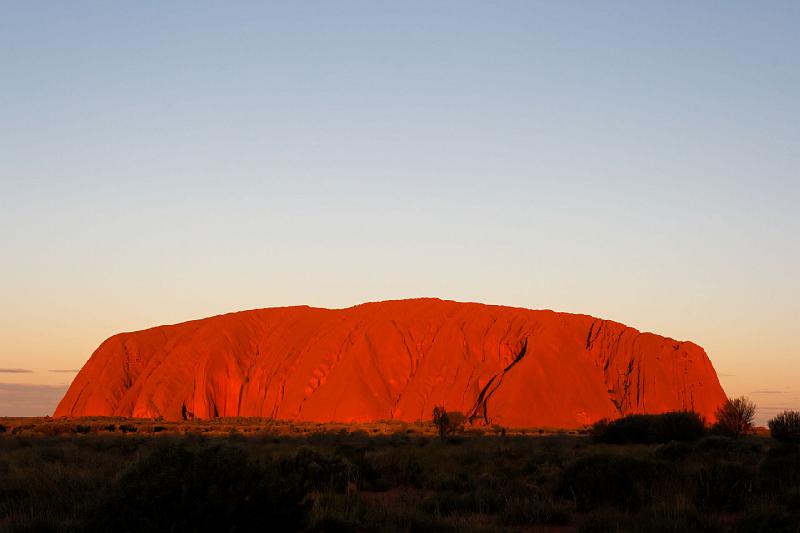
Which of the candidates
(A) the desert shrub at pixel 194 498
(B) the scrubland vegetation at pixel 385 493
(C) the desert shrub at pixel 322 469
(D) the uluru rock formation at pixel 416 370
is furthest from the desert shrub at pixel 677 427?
(A) the desert shrub at pixel 194 498

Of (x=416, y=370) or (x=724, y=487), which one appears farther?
(x=416, y=370)

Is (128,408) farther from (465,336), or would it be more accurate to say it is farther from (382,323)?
(465,336)

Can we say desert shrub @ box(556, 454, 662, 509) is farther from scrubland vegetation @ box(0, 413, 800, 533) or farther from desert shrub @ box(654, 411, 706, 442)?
desert shrub @ box(654, 411, 706, 442)

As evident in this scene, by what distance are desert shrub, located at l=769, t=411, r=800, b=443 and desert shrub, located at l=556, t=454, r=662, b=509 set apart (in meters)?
21.8

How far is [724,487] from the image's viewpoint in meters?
13.7

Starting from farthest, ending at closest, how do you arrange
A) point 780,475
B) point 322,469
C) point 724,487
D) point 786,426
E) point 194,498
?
point 786,426 → point 322,469 → point 780,475 → point 724,487 → point 194,498

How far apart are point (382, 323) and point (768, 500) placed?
5884 cm

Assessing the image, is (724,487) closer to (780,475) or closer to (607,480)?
(607,480)

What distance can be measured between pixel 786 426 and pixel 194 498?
33182mm

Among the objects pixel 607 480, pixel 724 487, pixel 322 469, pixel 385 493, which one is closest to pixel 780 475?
pixel 724 487

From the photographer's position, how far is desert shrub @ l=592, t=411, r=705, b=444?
118 ft

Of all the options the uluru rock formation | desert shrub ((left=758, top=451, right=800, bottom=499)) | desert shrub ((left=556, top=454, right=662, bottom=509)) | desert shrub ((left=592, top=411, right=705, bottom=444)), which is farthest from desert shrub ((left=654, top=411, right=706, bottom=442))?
desert shrub ((left=556, top=454, right=662, bottom=509))

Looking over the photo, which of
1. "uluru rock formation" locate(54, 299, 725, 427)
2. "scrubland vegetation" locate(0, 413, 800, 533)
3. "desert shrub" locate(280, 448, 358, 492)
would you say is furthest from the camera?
"uluru rock formation" locate(54, 299, 725, 427)

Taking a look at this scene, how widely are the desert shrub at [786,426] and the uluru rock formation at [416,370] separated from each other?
24.1 metres
